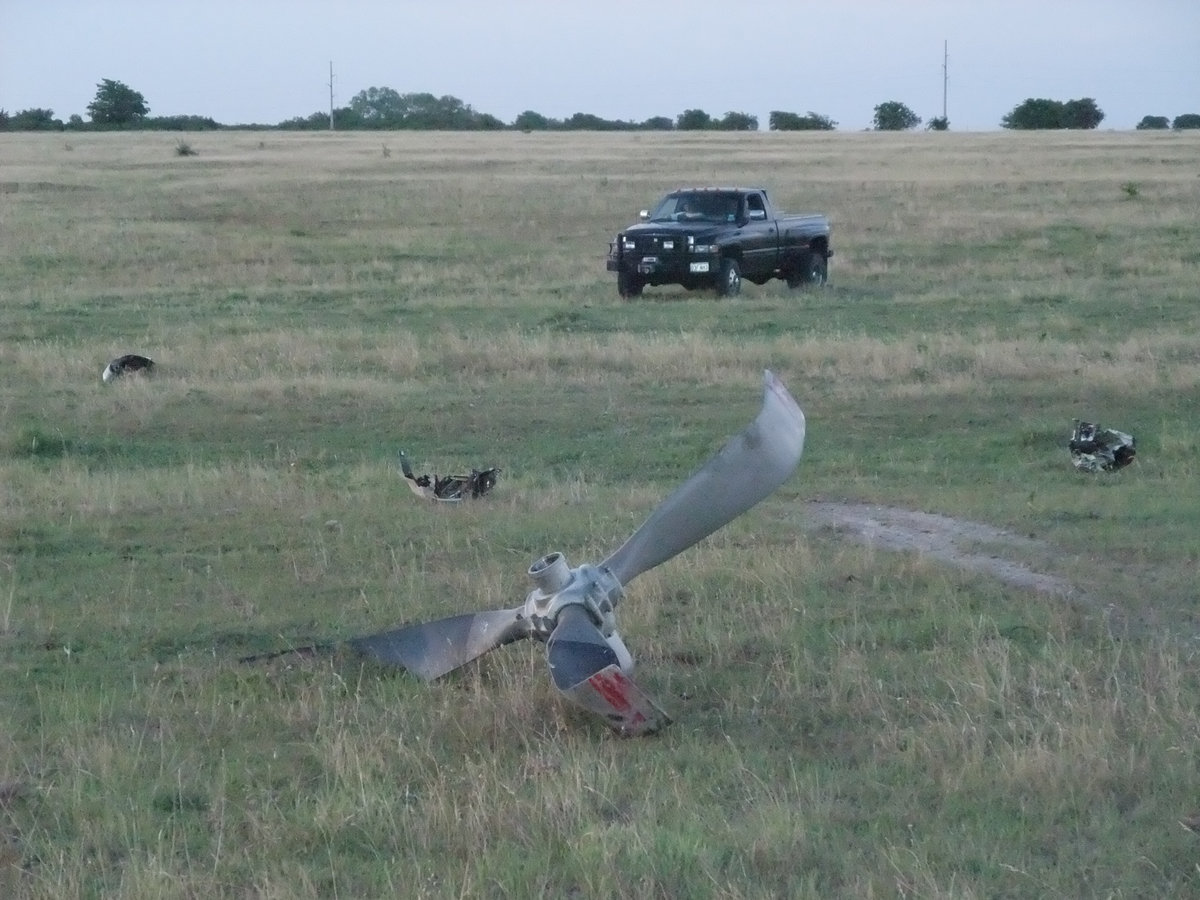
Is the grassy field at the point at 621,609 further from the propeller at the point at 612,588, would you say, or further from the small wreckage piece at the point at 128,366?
the small wreckage piece at the point at 128,366

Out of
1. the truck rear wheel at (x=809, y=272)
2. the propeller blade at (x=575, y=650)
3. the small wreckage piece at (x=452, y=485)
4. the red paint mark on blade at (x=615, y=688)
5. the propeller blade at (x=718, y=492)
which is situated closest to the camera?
the red paint mark on blade at (x=615, y=688)

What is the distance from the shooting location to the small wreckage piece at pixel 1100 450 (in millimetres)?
10570

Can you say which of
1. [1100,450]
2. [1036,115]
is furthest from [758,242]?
[1036,115]

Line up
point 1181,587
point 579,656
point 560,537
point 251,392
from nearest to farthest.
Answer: point 579,656, point 1181,587, point 560,537, point 251,392

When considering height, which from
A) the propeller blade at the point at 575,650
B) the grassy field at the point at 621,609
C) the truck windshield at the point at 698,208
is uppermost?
the truck windshield at the point at 698,208

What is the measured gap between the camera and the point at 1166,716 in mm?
5602


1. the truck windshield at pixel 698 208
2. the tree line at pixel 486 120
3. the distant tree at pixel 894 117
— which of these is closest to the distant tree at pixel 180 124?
the tree line at pixel 486 120

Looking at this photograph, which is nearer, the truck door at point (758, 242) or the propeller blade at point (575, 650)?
the propeller blade at point (575, 650)

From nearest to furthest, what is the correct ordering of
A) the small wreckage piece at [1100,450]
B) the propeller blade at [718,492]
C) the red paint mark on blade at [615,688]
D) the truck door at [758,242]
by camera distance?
the red paint mark on blade at [615,688] < the propeller blade at [718,492] < the small wreckage piece at [1100,450] < the truck door at [758,242]

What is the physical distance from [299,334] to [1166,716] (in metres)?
12.7

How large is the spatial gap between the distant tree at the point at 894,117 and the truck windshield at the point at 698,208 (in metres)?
85.3

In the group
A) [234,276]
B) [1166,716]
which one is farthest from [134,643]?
[234,276]

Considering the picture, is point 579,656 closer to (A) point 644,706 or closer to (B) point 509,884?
(A) point 644,706

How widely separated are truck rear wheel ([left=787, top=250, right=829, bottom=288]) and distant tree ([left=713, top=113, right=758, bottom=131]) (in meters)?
84.0
